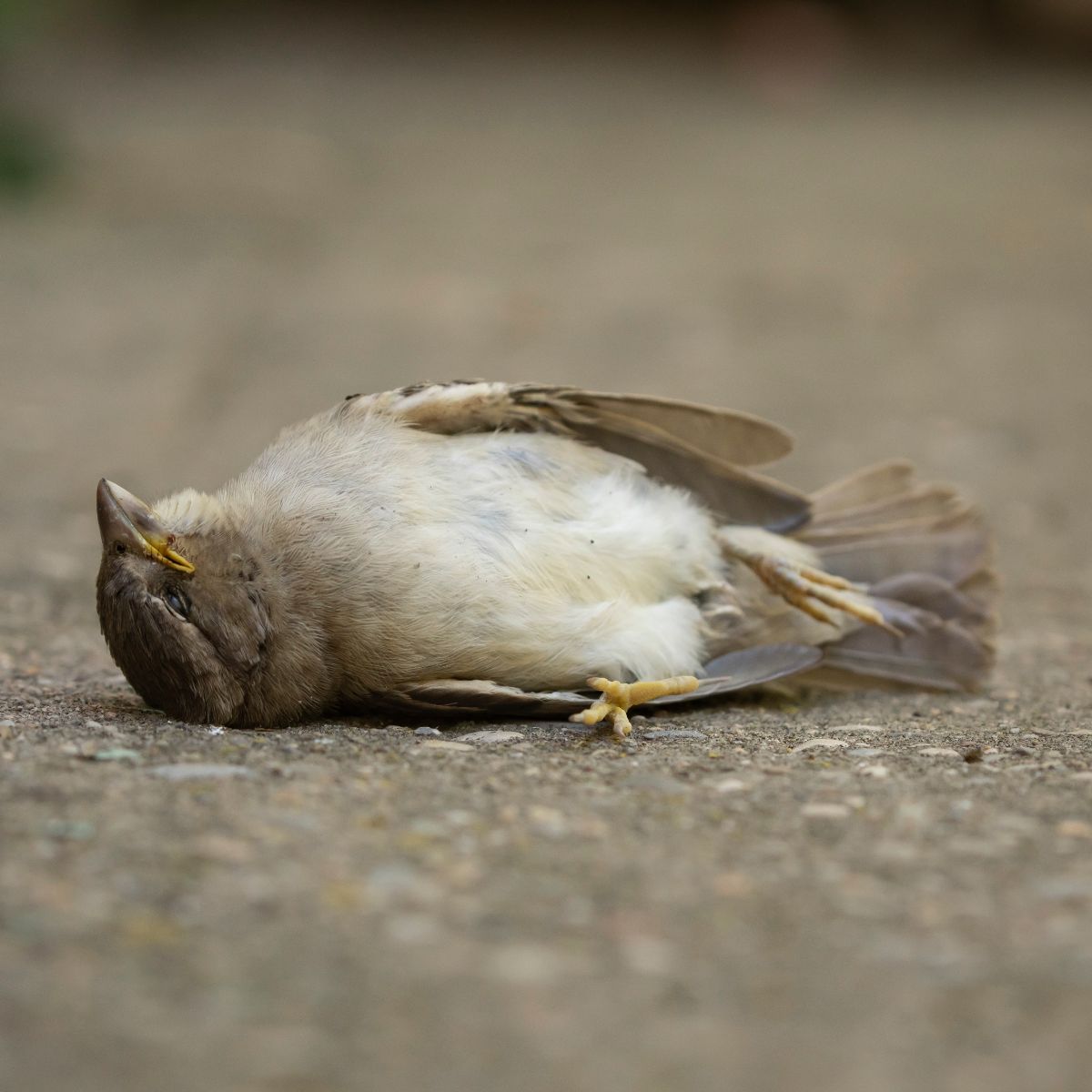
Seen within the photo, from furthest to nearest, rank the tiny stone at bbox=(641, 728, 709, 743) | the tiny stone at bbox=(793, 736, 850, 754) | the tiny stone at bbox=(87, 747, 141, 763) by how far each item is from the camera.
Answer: the tiny stone at bbox=(641, 728, 709, 743) → the tiny stone at bbox=(793, 736, 850, 754) → the tiny stone at bbox=(87, 747, 141, 763)

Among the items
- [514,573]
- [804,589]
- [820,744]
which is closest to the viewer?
[820,744]

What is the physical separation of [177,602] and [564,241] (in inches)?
328

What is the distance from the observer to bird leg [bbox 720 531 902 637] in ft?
13.5

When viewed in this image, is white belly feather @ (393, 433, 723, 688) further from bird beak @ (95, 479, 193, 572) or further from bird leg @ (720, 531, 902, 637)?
bird beak @ (95, 479, 193, 572)

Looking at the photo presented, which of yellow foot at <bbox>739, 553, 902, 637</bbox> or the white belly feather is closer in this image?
the white belly feather

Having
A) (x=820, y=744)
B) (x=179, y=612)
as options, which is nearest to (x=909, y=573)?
(x=820, y=744)

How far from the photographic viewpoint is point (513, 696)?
3.59 meters

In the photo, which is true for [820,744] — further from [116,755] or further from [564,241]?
[564,241]

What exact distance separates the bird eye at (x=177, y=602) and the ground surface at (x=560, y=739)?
0.27 meters

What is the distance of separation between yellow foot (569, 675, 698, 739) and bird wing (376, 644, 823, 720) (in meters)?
0.05

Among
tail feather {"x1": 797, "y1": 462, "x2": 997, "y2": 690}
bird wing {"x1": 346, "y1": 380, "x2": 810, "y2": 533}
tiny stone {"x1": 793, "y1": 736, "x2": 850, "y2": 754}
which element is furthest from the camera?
tail feather {"x1": 797, "y1": 462, "x2": 997, "y2": 690}

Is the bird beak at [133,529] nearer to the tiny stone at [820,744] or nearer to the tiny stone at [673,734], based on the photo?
the tiny stone at [673,734]

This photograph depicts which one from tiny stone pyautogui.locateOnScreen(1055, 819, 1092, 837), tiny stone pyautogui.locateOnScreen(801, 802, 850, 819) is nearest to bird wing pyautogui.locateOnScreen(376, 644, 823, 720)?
tiny stone pyautogui.locateOnScreen(801, 802, 850, 819)

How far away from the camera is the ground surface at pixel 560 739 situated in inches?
84.7
